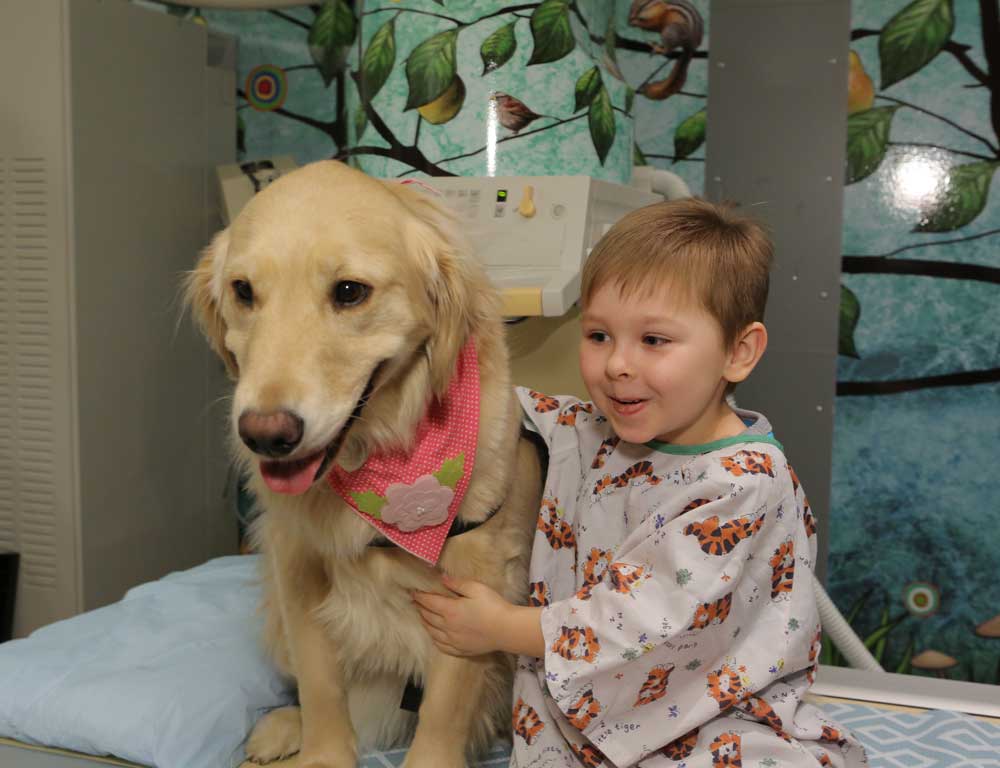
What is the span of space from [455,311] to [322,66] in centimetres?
209

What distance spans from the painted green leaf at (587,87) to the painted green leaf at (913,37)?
1.09m

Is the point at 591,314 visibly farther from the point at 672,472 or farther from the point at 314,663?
the point at 314,663

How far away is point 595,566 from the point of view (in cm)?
113

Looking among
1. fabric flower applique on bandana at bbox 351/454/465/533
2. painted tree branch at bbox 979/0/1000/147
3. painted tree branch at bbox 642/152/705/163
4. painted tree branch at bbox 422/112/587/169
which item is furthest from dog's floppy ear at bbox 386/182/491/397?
painted tree branch at bbox 979/0/1000/147

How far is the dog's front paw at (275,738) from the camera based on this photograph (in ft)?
4.10

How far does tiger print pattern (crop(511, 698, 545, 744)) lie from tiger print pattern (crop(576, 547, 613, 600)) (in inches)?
6.9

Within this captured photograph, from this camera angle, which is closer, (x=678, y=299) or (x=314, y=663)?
(x=678, y=299)

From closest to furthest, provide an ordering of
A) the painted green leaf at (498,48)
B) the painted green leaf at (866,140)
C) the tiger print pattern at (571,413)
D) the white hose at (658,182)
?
the tiger print pattern at (571,413), the painted green leaf at (498,48), the white hose at (658,182), the painted green leaf at (866,140)

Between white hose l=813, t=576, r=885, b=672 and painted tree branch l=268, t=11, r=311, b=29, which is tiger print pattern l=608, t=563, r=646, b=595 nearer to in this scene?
white hose l=813, t=576, r=885, b=672

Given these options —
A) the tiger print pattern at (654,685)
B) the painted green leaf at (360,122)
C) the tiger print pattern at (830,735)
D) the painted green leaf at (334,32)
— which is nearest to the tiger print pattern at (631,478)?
the tiger print pattern at (654,685)

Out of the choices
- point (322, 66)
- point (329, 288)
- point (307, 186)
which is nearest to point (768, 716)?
point (329, 288)

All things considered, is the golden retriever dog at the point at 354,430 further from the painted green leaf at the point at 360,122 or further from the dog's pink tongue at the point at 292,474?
the painted green leaf at the point at 360,122

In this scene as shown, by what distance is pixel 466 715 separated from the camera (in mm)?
1159

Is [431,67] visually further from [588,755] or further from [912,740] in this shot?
[912,740]
